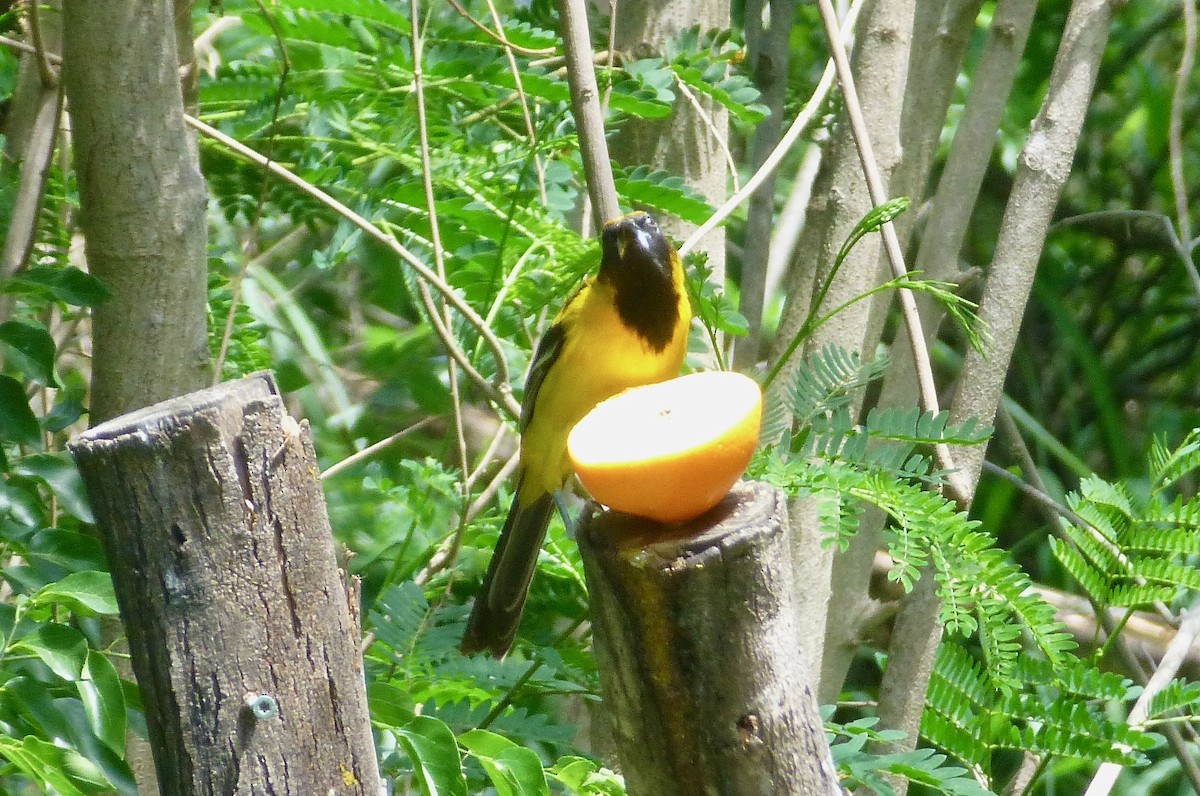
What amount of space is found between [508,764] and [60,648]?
0.50 m

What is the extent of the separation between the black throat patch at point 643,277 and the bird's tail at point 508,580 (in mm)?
422

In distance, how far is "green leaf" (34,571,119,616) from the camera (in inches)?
51.7

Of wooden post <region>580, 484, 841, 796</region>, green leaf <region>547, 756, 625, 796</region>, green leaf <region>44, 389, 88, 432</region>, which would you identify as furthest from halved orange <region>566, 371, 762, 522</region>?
green leaf <region>44, 389, 88, 432</region>

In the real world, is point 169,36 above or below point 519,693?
above

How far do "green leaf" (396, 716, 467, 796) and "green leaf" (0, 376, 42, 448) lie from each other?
2.26 feet

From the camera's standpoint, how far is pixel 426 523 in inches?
93.8

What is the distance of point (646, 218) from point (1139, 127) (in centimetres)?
347

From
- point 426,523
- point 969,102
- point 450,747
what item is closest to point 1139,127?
point 969,102

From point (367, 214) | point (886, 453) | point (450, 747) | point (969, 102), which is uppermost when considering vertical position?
point (969, 102)

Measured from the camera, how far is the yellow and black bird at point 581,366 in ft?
7.42

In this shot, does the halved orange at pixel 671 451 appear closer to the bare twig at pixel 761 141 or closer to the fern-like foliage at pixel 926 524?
the fern-like foliage at pixel 926 524

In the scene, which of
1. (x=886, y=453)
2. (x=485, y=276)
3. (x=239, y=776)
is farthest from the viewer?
(x=485, y=276)

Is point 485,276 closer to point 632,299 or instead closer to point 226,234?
point 632,299

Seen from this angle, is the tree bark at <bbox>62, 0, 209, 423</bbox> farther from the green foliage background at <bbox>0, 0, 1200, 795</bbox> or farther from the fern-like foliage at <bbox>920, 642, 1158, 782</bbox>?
the fern-like foliage at <bbox>920, 642, 1158, 782</bbox>
